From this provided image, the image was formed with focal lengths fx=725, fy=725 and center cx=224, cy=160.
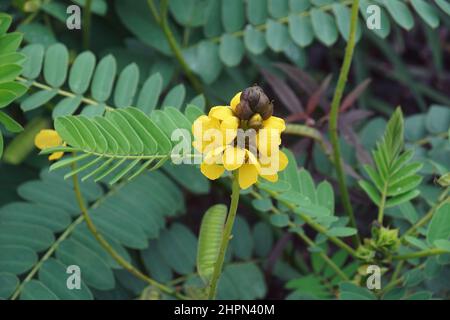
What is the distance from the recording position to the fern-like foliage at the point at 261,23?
4.19ft

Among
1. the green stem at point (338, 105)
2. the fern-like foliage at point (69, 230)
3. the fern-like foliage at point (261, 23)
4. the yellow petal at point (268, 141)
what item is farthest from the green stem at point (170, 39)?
the yellow petal at point (268, 141)

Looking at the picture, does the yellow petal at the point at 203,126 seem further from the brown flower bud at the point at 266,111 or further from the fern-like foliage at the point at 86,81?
the fern-like foliage at the point at 86,81

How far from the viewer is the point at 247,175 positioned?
0.76 metres

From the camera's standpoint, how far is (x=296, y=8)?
131 centimetres

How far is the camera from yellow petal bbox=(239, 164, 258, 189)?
2.49 feet

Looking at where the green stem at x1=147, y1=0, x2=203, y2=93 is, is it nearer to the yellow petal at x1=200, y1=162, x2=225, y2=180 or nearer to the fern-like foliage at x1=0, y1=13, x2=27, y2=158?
the fern-like foliage at x1=0, y1=13, x2=27, y2=158

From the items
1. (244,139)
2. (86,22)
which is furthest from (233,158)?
(86,22)

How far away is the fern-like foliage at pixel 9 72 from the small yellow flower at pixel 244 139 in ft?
1.03

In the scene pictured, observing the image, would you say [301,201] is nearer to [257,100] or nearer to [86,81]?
[257,100]

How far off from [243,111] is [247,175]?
7 cm

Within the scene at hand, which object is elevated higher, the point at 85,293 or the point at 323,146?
the point at 323,146
